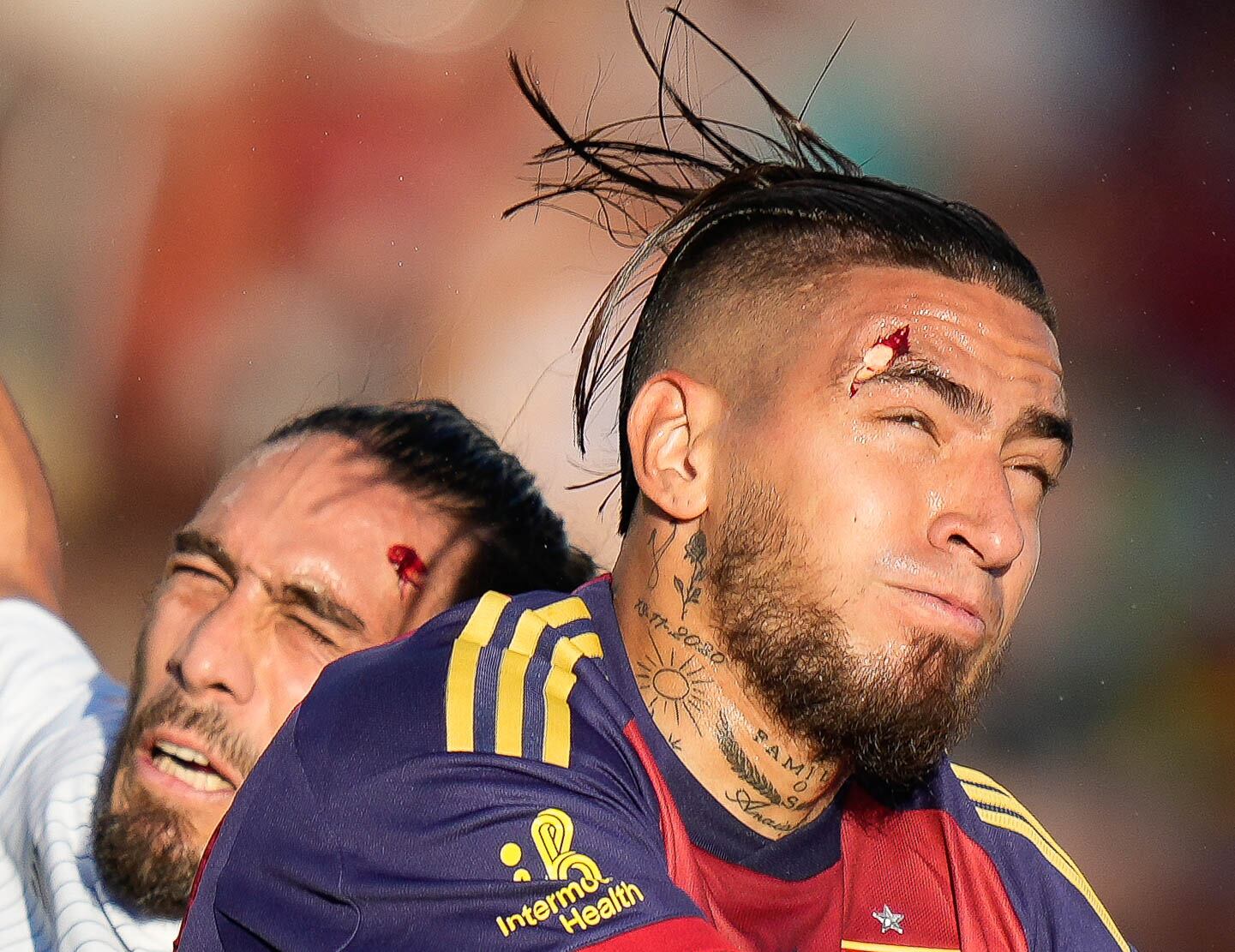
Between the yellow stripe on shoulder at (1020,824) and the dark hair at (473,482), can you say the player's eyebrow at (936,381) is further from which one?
the dark hair at (473,482)

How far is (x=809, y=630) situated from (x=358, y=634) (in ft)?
3.19

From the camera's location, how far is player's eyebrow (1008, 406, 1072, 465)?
6.14 feet

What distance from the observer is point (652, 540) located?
6.60ft

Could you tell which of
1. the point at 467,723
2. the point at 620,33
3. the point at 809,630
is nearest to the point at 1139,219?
the point at 620,33

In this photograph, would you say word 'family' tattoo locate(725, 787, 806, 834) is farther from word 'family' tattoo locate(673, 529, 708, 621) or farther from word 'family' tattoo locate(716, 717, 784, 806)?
→ word 'family' tattoo locate(673, 529, 708, 621)

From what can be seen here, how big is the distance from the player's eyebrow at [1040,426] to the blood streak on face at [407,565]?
1128 mm

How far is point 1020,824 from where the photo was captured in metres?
2.19

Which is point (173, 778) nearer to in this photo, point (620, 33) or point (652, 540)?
point (652, 540)

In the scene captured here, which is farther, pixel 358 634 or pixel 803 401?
pixel 358 634

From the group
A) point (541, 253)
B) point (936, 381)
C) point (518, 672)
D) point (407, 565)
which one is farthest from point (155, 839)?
point (541, 253)

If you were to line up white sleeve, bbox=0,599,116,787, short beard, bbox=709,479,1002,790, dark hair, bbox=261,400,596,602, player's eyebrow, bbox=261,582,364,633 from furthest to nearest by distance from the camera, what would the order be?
1. white sleeve, bbox=0,599,116,787
2. dark hair, bbox=261,400,596,602
3. player's eyebrow, bbox=261,582,364,633
4. short beard, bbox=709,479,1002,790

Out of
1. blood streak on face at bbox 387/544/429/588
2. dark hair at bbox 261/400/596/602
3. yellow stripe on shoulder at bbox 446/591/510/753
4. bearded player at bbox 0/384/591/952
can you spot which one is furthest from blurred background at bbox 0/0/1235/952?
yellow stripe on shoulder at bbox 446/591/510/753

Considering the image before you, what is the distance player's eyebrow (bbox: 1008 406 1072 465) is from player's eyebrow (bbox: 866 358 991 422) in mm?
73

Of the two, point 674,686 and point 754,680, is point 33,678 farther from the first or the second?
point 754,680
